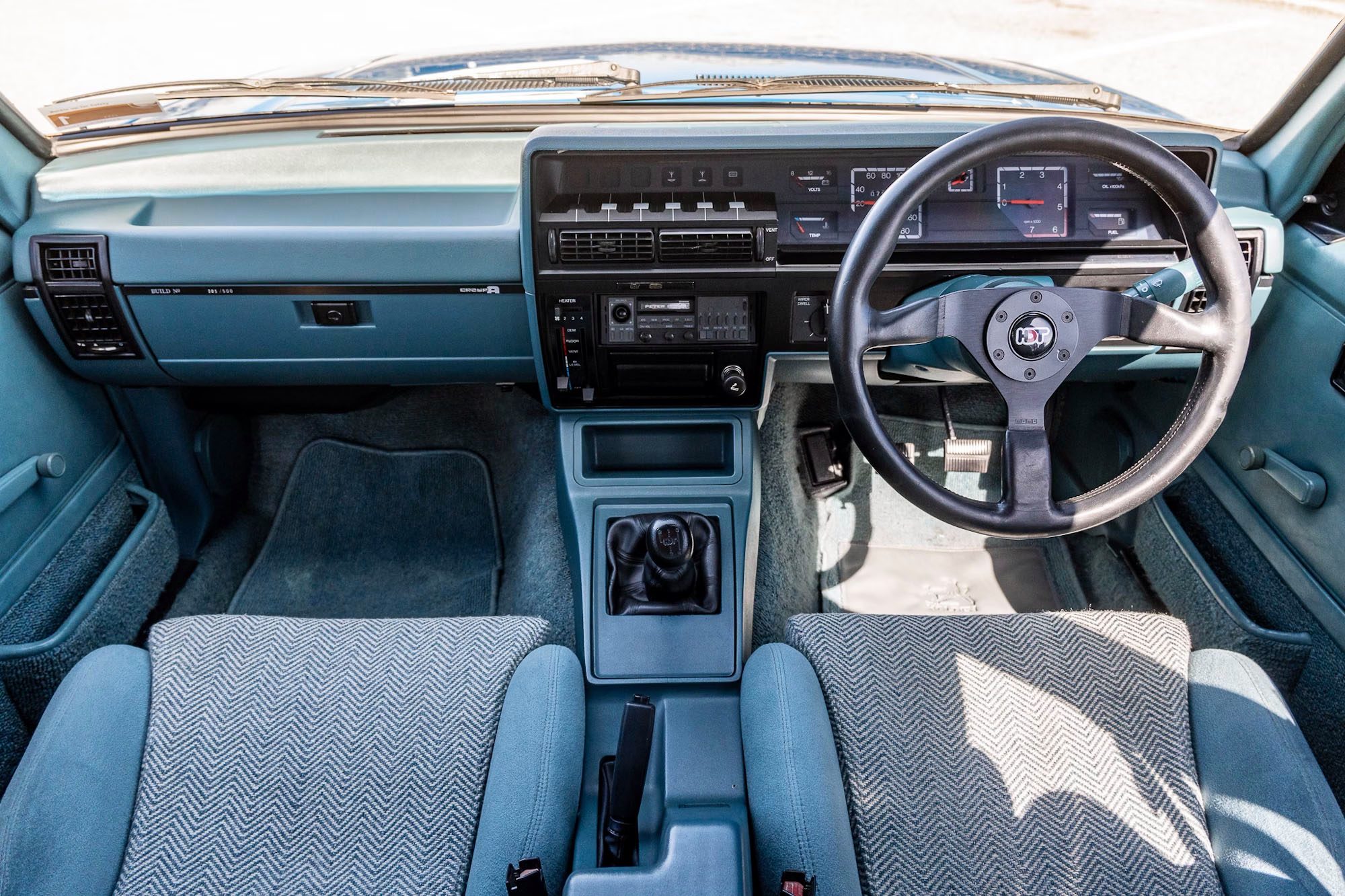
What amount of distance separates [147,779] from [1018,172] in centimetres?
181

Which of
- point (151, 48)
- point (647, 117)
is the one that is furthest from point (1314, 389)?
point (151, 48)

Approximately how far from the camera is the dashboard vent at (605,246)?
5.32 feet

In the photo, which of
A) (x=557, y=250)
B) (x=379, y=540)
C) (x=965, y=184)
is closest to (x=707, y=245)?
(x=557, y=250)

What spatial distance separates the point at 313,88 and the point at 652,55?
779 millimetres

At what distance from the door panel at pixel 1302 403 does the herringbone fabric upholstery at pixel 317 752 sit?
4.88 feet

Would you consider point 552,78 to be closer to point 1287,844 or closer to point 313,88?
point 313,88

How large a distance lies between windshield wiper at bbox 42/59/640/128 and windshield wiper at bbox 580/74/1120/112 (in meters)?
0.04

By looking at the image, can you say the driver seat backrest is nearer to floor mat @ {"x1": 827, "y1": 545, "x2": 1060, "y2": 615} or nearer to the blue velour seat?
the blue velour seat

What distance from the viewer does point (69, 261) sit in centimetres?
179

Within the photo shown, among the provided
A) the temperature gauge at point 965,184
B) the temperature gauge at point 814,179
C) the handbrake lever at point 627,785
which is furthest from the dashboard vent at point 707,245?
the handbrake lever at point 627,785

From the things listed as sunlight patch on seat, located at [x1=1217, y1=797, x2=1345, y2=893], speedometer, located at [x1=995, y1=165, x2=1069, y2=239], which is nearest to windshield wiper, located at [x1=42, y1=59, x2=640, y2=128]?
speedometer, located at [x1=995, y1=165, x2=1069, y2=239]

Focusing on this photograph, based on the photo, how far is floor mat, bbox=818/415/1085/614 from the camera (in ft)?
7.73

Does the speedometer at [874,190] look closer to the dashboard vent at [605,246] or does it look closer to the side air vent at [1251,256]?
the dashboard vent at [605,246]

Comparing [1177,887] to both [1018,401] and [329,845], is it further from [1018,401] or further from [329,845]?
[329,845]
